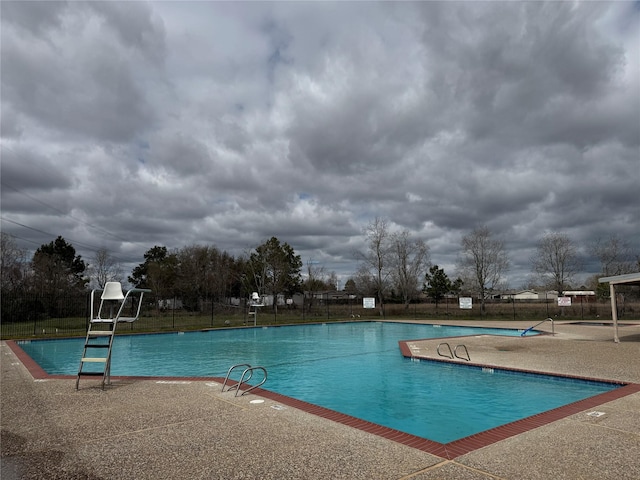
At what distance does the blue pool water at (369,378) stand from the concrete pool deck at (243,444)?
1884mm

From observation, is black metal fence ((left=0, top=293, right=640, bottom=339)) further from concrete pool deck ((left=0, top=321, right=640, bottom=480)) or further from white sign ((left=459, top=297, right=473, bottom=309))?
concrete pool deck ((left=0, top=321, right=640, bottom=480))

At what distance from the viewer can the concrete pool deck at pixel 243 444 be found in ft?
12.2

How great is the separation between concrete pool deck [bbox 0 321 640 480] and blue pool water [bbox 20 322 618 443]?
1.88 meters

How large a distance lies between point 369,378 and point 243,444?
22.2 ft

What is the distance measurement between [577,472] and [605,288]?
2084 inches

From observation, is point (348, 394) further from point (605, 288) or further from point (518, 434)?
point (605, 288)

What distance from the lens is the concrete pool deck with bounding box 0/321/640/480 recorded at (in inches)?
147

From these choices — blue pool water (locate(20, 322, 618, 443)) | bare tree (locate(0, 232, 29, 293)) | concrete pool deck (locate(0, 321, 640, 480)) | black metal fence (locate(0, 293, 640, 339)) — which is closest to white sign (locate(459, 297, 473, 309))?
black metal fence (locate(0, 293, 640, 339))

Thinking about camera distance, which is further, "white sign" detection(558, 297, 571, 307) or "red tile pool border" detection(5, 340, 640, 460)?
"white sign" detection(558, 297, 571, 307)

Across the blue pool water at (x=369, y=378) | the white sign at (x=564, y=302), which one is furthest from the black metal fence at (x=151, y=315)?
the blue pool water at (x=369, y=378)

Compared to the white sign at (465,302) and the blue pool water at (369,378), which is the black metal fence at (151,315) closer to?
the white sign at (465,302)

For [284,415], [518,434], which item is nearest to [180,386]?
[284,415]

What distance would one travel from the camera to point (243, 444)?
4438 millimetres

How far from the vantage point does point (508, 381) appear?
9.28 metres
